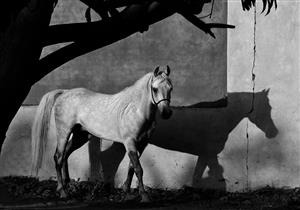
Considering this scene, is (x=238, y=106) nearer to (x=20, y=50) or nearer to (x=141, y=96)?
(x=141, y=96)

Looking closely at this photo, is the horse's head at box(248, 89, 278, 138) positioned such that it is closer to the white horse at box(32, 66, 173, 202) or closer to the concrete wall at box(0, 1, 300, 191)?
the concrete wall at box(0, 1, 300, 191)

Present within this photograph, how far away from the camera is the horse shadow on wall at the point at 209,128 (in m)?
9.13

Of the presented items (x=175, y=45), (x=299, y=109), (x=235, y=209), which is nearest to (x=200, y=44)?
(x=175, y=45)

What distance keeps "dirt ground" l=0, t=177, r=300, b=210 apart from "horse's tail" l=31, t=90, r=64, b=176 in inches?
17.3

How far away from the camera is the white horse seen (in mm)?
8336

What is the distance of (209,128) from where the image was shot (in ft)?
30.6

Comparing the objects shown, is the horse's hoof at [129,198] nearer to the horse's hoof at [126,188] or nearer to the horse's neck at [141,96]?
the horse's hoof at [126,188]

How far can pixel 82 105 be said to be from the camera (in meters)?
9.16

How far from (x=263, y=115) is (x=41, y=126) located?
9.98ft

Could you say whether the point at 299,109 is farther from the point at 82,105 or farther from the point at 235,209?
the point at 82,105

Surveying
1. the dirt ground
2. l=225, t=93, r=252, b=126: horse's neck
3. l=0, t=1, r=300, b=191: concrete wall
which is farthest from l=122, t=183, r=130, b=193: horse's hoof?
l=225, t=93, r=252, b=126: horse's neck

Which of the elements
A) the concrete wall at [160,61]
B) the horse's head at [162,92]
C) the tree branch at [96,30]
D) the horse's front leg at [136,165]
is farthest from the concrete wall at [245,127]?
the tree branch at [96,30]

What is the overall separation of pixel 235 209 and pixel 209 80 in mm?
2296

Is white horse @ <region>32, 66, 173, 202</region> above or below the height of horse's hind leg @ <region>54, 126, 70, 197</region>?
above
